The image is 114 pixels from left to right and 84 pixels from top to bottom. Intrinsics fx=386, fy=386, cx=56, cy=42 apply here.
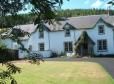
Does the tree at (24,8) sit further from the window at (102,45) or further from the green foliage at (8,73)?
the window at (102,45)

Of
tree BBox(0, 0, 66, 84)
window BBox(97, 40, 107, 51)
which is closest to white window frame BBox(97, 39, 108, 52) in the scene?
window BBox(97, 40, 107, 51)

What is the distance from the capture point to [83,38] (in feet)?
193

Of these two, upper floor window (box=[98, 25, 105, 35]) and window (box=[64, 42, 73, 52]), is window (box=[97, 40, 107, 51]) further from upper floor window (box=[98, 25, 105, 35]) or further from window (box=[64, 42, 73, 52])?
window (box=[64, 42, 73, 52])

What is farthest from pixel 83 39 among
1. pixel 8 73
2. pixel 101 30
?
pixel 8 73

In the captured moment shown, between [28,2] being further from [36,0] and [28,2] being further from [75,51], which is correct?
[75,51]

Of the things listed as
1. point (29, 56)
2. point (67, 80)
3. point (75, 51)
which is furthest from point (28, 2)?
point (75, 51)

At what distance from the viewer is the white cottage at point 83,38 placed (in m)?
58.7

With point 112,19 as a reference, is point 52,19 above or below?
below

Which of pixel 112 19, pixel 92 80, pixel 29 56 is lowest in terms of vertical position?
pixel 92 80

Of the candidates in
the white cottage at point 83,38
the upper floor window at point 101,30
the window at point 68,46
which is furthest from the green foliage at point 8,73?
the window at point 68,46

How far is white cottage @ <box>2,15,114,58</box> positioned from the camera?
5866 cm

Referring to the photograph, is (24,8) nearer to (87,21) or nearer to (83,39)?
(83,39)

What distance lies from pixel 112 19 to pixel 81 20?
16.8 ft

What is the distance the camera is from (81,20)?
63125 millimetres
